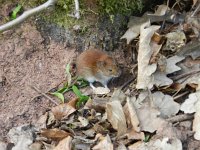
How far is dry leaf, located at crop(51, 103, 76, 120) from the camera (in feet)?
14.6

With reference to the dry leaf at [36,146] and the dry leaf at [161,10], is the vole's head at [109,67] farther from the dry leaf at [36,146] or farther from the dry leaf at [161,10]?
the dry leaf at [36,146]

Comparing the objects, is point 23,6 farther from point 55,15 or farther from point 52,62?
point 52,62

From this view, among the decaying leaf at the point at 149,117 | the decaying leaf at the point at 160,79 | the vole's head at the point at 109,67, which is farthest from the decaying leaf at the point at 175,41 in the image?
the decaying leaf at the point at 149,117

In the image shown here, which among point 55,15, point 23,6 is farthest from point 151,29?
point 23,6

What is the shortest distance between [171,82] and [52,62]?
1185 mm

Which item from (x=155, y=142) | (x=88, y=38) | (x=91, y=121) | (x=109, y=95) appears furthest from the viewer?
(x=88, y=38)

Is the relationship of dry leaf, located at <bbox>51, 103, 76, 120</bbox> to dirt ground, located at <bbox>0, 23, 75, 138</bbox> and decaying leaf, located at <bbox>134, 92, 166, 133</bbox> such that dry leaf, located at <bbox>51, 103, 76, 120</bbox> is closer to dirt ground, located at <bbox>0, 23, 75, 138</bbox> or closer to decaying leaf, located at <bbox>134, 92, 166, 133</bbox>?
dirt ground, located at <bbox>0, 23, 75, 138</bbox>

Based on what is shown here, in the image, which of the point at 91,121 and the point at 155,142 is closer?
the point at 155,142

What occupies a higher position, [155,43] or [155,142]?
[155,43]

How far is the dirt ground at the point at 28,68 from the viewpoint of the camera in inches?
182

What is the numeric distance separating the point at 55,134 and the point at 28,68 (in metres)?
0.87

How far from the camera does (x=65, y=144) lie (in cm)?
410

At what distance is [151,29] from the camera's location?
4750 mm

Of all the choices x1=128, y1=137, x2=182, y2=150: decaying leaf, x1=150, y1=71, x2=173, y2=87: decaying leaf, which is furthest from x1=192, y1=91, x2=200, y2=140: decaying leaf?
x1=150, y1=71, x2=173, y2=87: decaying leaf
